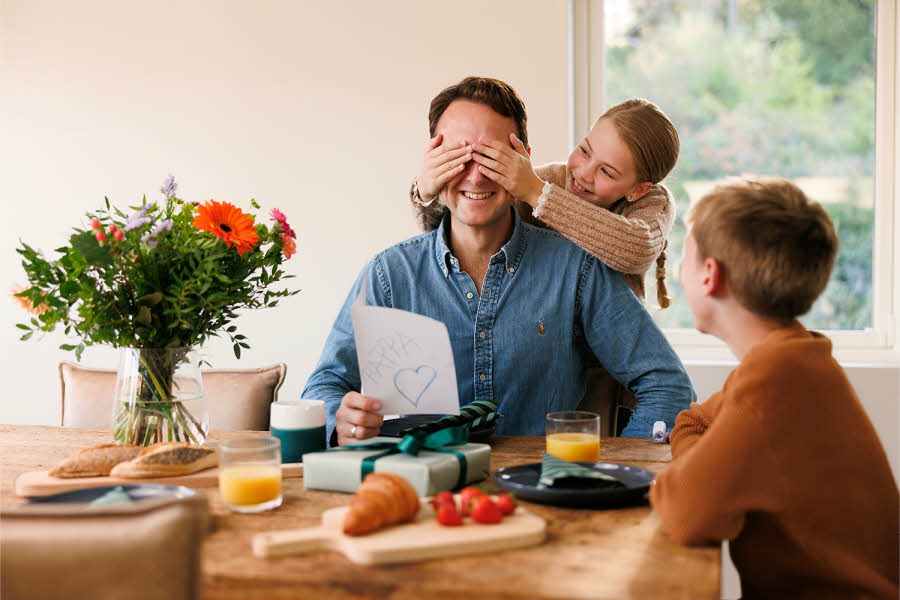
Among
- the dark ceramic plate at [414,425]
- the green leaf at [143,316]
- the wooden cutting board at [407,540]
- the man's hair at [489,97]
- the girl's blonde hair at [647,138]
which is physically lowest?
the wooden cutting board at [407,540]

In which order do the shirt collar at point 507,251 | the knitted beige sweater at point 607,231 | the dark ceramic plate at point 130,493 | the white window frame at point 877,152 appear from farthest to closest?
the white window frame at point 877,152 → the shirt collar at point 507,251 → the knitted beige sweater at point 607,231 → the dark ceramic plate at point 130,493

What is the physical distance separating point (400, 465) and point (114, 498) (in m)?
0.38

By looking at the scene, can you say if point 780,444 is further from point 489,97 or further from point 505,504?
point 489,97

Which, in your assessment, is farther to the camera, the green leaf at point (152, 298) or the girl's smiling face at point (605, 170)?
the girl's smiling face at point (605, 170)

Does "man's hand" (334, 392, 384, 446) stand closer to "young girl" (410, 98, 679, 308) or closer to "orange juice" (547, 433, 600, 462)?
"orange juice" (547, 433, 600, 462)

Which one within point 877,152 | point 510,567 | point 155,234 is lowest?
point 510,567

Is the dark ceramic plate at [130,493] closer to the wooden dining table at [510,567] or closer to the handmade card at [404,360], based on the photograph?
the wooden dining table at [510,567]

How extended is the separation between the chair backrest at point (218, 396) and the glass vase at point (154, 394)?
667mm

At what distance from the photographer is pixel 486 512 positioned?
106 cm

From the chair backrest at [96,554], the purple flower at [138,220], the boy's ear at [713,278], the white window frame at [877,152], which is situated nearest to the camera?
the chair backrest at [96,554]

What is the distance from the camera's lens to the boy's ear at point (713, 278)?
126 centimetres

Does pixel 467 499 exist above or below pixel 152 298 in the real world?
below

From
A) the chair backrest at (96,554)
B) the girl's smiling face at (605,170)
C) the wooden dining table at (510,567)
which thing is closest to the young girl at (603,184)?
the girl's smiling face at (605,170)

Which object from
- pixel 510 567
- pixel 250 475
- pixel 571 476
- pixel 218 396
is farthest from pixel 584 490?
pixel 218 396
